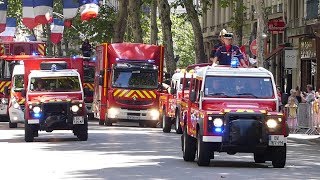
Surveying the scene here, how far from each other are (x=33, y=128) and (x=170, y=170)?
1191cm

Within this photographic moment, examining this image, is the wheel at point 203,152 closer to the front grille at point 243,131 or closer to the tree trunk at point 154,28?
the front grille at point 243,131

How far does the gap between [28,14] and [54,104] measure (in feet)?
80.4

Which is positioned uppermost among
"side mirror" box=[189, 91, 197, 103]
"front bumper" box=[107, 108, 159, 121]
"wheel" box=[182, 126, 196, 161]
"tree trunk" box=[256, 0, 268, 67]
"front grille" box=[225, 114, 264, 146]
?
"tree trunk" box=[256, 0, 268, 67]

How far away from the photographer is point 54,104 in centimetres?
3175

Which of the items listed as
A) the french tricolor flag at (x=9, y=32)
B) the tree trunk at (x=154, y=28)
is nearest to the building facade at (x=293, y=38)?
the tree trunk at (x=154, y=28)

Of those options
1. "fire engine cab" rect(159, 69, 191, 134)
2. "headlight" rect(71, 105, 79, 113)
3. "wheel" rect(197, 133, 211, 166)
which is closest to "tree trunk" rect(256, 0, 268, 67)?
"fire engine cab" rect(159, 69, 191, 134)

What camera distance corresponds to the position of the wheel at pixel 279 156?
21422mm

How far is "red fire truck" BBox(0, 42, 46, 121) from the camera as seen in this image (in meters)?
A: 48.2

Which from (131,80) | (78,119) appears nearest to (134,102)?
(131,80)

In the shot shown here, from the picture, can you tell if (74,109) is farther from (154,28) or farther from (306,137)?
(154,28)

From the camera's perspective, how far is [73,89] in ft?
109

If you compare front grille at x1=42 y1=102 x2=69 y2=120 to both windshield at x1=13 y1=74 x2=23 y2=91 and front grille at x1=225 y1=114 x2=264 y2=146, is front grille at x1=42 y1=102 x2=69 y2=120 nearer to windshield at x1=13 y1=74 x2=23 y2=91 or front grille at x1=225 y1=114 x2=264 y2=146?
windshield at x1=13 y1=74 x2=23 y2=91

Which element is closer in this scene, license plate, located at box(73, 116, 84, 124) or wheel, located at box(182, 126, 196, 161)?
wheel, located at box(182, 126, 196, 161)

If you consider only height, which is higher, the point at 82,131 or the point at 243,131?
the point at 243,131
